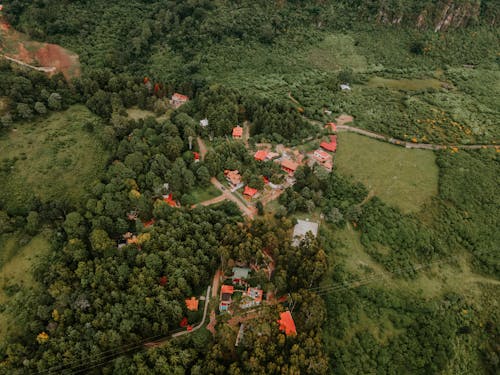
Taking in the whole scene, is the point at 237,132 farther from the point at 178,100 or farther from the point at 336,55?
the point at 336,55

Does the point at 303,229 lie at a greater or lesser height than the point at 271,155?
lesser

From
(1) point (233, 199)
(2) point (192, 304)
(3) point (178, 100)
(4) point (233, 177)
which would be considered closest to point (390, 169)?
(4) point (233, 177)

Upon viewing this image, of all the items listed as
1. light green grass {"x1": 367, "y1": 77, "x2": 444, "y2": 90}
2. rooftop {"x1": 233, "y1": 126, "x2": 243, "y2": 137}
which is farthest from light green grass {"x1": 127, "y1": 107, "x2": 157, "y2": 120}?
light green grass {"x1": 367, "y1": 77, "x2": 444, "y2": 90}

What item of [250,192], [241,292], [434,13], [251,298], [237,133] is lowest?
[241,292]

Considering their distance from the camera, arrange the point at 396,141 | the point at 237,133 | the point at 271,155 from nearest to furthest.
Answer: the point at 271,155, the point at 237,133, the point at 396,141

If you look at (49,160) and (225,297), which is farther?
(49,160)

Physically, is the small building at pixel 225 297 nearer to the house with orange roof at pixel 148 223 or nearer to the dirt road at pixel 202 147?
the house with orange roof at pixel 148 223

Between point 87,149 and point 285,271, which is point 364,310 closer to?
point 285,271

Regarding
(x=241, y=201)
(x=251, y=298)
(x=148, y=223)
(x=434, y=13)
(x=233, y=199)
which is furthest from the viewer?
(x=434, y=13)
